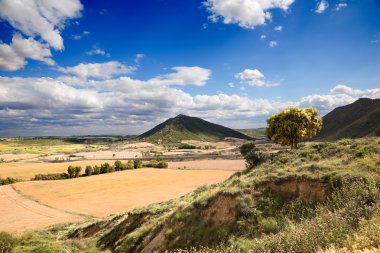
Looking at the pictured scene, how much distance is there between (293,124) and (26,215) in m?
51.4

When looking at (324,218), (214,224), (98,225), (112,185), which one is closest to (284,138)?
(98,225)

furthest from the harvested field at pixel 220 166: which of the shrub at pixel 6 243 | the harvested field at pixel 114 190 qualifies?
the shrub at pixel 6 243

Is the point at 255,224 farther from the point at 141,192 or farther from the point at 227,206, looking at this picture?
the point at 141,192

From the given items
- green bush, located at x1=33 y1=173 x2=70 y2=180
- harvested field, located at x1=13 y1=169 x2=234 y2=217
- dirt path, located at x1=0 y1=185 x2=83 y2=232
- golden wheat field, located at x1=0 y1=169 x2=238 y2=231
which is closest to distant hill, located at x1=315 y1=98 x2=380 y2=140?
golden wheat field, located at x1=0 y1=169 x2=238 y2=231

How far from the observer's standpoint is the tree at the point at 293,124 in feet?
145

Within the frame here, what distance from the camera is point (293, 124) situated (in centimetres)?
4412

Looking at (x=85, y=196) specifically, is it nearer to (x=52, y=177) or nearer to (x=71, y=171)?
(x=71, y=171)

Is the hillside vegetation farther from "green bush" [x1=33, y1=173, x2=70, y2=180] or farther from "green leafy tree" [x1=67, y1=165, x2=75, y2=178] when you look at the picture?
"green leafy tree" [x1=67, y1=165, x2=75, y2=178]

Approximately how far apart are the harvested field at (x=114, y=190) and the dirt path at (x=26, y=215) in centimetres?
235

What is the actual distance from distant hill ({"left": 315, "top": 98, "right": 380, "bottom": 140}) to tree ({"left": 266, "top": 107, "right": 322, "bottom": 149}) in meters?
81.7

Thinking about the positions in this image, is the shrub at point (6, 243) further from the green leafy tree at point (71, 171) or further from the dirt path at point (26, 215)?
→ the green leafy tree at point (71, 171)

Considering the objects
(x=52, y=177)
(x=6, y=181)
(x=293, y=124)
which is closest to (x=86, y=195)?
(x=52, y=177)

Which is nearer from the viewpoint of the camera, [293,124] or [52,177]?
[293,124]

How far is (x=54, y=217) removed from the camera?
53812 millimetres
